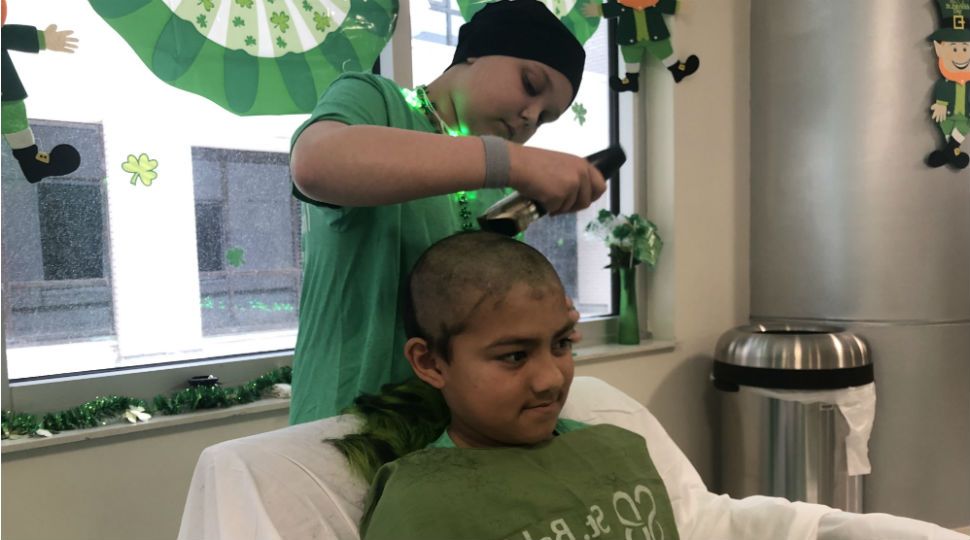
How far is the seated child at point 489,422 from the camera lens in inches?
34.5

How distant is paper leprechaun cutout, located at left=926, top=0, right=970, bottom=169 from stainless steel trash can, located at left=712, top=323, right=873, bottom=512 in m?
0.68

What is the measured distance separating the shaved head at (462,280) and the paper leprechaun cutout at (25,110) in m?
0.89

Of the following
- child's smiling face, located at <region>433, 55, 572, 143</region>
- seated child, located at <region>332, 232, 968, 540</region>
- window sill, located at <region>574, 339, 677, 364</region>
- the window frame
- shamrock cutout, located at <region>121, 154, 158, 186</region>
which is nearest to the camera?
seated child, located at <region>332, 232, 968, 540</region>

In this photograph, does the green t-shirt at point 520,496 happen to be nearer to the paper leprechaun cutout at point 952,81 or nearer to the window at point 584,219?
the window at point 584,219

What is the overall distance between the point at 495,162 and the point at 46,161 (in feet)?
3.42

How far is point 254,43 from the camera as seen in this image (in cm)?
154

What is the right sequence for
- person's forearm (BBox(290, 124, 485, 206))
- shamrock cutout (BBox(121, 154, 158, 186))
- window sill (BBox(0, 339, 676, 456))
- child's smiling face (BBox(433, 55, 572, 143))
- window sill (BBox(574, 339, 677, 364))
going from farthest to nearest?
window sill (BBox(574, 339, 677, 364)), shamrock cutout (BBox(121, 154, 158, 186)), window sill (BBox(0, 339, 676, 456)), child's smiling face (BBox(433, 55, 572, 143)), person's forearm (BBox(290, 124, 485, 206))

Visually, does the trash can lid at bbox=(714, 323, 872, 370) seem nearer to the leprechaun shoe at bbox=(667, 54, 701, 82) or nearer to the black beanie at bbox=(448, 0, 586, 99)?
the leprechaun shoe at bbox=(667, 54, 701, 82)

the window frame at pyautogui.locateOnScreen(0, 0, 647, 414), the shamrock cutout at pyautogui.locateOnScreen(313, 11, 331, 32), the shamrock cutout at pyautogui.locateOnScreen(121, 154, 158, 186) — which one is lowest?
the window frame at pyautogui.locateOnScreen(0, 0, 647, 414)

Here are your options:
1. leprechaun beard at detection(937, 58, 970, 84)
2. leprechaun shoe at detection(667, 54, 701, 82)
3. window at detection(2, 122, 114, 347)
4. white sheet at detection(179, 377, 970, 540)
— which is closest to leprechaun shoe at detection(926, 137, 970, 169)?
leprechaun beard at detection(937, 58, 970, 84)

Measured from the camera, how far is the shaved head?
91 centimetres

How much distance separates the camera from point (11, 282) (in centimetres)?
137

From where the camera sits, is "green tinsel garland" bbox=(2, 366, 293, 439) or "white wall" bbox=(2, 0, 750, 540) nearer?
"green tinsel garland" bbox=(2, 366, 293, 439)

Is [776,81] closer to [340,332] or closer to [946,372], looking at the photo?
[946,372]
